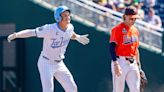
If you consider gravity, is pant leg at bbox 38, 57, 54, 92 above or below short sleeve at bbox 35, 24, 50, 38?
below

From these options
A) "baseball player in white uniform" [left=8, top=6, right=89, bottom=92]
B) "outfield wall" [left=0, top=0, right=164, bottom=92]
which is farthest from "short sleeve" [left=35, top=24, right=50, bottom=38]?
"outfield wall" [left=0, top=0, right=164, bottom=92]

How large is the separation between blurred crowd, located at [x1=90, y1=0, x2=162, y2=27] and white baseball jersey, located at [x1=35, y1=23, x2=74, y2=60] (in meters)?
4.16

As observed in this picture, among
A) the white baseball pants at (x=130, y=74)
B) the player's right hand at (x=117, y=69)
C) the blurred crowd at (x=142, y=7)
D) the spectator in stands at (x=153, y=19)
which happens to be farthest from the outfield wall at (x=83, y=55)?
the player's right hand at (x=117, y=69)

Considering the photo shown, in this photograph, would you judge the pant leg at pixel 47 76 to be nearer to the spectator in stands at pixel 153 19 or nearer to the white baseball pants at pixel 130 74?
the white baseball pants at pixel 130 74

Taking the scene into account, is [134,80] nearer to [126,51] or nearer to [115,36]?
[126,51]

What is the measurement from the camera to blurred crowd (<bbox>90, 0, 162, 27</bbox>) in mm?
14297

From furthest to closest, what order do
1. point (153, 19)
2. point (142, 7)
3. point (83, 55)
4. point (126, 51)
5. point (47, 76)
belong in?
point (142, 7) < point (153, 19) < point (83, 55) < point (126, 51) < point (47, 76)

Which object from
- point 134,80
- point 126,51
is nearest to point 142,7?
point 126,51

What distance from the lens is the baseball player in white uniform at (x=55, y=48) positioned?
9914 millimetres

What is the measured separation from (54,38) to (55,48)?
164 mm

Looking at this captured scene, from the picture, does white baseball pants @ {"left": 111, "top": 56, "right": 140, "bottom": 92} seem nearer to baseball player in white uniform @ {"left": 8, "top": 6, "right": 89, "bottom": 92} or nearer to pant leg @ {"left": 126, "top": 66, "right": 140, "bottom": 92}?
pant leg @ {"left": 126, "top": 66, "right": 140, "bottom": 92}

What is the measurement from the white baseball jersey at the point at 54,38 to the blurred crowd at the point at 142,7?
4162 millimetres

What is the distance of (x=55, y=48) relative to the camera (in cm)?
1007

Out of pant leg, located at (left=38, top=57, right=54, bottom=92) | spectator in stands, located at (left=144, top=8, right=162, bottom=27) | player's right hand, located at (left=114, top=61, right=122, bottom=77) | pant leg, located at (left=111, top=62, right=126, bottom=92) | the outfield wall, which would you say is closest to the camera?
player's right hand, located at (left=114, top=61, right=122, bottom=77)
